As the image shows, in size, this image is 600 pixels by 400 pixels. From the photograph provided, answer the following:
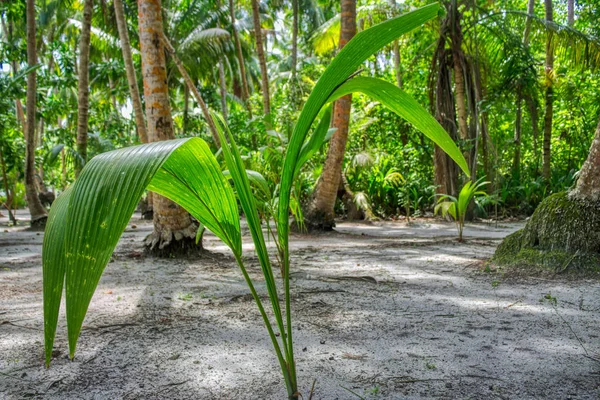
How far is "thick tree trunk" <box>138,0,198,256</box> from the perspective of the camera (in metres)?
4.27

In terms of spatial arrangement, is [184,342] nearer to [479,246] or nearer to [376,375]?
[376,375]

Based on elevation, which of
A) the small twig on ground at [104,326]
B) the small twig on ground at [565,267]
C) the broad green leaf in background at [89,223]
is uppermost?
the broad green leaf in background at [89,223]

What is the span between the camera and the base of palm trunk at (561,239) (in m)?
3.16

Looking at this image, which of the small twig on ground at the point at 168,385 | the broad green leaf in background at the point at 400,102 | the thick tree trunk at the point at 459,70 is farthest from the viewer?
the thick tree trunk at the point at 459,70

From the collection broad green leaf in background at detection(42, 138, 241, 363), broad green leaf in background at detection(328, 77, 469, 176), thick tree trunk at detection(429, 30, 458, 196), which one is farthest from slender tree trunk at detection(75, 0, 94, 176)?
broad green leaf in background at detection(42, 138, 241, 363)

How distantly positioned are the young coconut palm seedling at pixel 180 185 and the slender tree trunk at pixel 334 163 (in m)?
5.32

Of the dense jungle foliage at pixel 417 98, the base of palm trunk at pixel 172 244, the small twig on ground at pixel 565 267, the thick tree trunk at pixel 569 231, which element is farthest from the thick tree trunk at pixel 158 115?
the small twig on ground at pixel 565 267

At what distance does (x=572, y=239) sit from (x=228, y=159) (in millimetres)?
2950

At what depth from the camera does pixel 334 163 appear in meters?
6.70

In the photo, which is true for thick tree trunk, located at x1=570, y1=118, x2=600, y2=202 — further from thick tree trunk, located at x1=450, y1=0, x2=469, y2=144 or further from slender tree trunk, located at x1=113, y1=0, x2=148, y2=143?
slender tree trunk, located at x1=113, y1=0, x2=148, y2=143

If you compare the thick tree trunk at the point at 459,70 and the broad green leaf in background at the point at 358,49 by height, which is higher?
the thick tree trunk at the point at 459,70

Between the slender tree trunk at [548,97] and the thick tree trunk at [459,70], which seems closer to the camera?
the thick tree trunk at [459,70]

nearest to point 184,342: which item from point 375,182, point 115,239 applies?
point 115,239

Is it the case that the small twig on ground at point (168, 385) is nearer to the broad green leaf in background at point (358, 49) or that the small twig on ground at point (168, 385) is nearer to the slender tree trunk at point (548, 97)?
the broad green leaf in background at point (358, 49)
